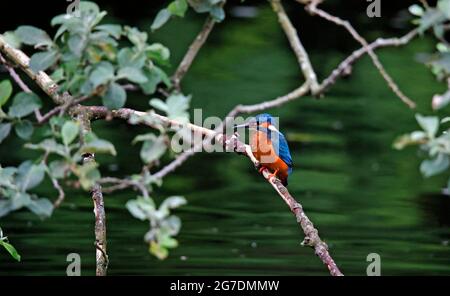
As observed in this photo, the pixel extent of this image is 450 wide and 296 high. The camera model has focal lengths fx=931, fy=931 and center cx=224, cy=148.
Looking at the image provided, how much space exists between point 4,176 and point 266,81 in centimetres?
1156

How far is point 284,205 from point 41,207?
24.2 feet

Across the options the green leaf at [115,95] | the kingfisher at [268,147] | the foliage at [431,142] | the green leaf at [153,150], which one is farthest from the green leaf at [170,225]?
the kingfisher at [268,147]

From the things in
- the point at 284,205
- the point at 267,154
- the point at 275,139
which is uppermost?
the point at 284,205

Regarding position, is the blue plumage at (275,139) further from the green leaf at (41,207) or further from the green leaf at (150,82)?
the green leaf at (41,207)

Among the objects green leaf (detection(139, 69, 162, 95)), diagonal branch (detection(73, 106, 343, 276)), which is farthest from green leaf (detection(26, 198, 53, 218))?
diagonal branch (detection(73, 106, 343, 276))

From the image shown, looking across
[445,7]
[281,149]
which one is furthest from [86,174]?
[281,149]

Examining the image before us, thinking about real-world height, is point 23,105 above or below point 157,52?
below

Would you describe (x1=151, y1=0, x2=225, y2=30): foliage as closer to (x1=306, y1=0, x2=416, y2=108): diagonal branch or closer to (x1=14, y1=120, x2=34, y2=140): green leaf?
(x1=306, y1=0, x2=416, y2=108): diagonal branch

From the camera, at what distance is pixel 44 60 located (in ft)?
9.95

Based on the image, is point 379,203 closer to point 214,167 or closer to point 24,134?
point 214,167

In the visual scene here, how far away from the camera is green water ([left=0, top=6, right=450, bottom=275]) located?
8.41 meters

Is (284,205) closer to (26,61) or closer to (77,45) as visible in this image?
(26,61)

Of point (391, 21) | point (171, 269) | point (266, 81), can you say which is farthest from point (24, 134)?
point (391, 21)

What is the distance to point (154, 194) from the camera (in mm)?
10023
